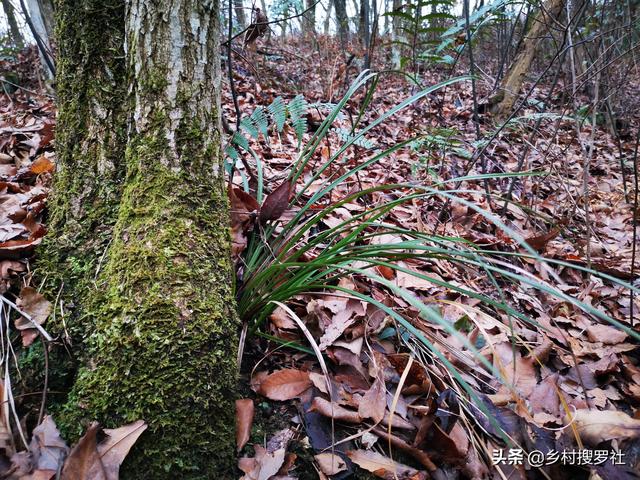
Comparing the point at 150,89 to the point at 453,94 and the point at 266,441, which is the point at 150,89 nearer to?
the point at 266,441

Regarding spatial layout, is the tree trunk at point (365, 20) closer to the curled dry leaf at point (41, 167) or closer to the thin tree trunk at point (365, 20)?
the thin tree trunk at point (365, 20)

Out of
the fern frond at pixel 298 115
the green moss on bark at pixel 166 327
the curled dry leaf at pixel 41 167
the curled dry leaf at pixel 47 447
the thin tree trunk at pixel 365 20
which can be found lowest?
the curled dry leaf at pixel 47 447

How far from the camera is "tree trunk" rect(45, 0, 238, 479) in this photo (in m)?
0.90

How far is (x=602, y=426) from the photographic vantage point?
3.67 ft

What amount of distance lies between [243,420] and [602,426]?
3.50 ft

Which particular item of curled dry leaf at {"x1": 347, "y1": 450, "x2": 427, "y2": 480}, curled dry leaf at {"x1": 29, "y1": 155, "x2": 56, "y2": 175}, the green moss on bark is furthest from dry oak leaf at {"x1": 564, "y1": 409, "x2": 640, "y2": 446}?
curled dry leaf at {"x1": 29, "y1": 155, "x2": 56, "y2": 175}

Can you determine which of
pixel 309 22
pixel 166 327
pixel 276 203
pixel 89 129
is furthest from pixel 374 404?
pixel 309 22

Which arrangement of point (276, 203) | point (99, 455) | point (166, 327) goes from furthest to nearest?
point (276, 203)
point (166, 327)
point (99, 455)

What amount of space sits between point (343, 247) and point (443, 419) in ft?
1.91

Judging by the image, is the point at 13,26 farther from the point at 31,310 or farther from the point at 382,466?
the point at 382,466

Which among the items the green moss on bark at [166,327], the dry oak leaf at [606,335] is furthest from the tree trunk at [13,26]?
the dry oak leaf at [606,335]

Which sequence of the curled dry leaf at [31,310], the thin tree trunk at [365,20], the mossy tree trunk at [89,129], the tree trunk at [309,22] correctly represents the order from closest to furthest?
1. the curled dry leaf at [31,310]
2. the mossy tree trunk at [89,129]
3. the thin tree trunk at [365,20]
4. the tree trunk at [309,22]

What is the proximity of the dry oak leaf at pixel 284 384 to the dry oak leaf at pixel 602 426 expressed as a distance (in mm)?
790

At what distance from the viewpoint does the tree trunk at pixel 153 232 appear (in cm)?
90
